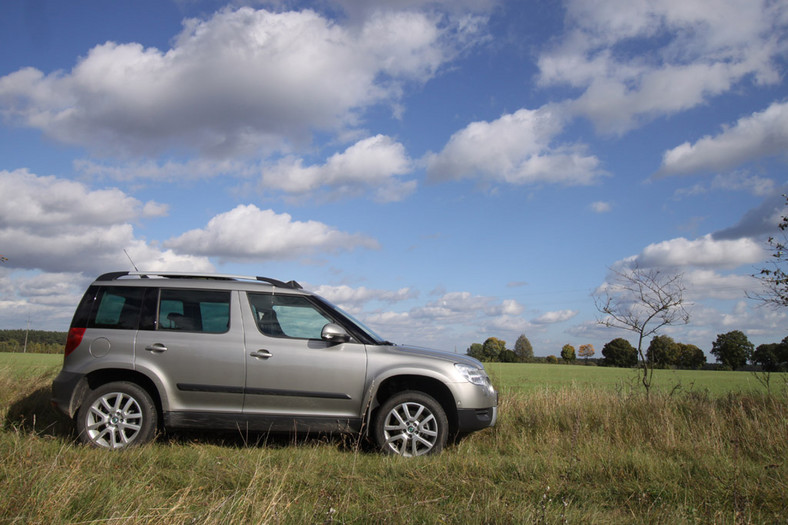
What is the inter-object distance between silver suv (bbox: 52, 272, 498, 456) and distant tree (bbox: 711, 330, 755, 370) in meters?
61.7

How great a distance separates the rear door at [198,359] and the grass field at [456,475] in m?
0.54

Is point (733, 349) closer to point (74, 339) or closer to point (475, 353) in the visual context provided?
point (475, 353)

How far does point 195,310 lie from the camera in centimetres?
655

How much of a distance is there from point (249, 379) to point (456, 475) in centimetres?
256

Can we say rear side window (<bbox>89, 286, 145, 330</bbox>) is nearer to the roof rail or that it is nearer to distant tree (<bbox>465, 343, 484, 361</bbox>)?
the roof rail

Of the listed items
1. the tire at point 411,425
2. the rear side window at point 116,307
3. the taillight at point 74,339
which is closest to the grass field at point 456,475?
the tire at point 411,425

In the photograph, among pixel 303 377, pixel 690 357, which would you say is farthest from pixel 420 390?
pixel 690 357

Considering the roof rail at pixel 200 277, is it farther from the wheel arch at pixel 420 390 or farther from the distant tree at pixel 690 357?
the distant tree at pixel 690 357

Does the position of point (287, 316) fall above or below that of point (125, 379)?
above

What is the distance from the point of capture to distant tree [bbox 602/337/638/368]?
51.1 metres

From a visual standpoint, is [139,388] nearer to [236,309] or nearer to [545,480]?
[236,309]

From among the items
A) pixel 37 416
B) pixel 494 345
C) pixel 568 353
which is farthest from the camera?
pixel 568 353

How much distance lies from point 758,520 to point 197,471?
4589 millimetres

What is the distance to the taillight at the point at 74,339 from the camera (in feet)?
20.9
